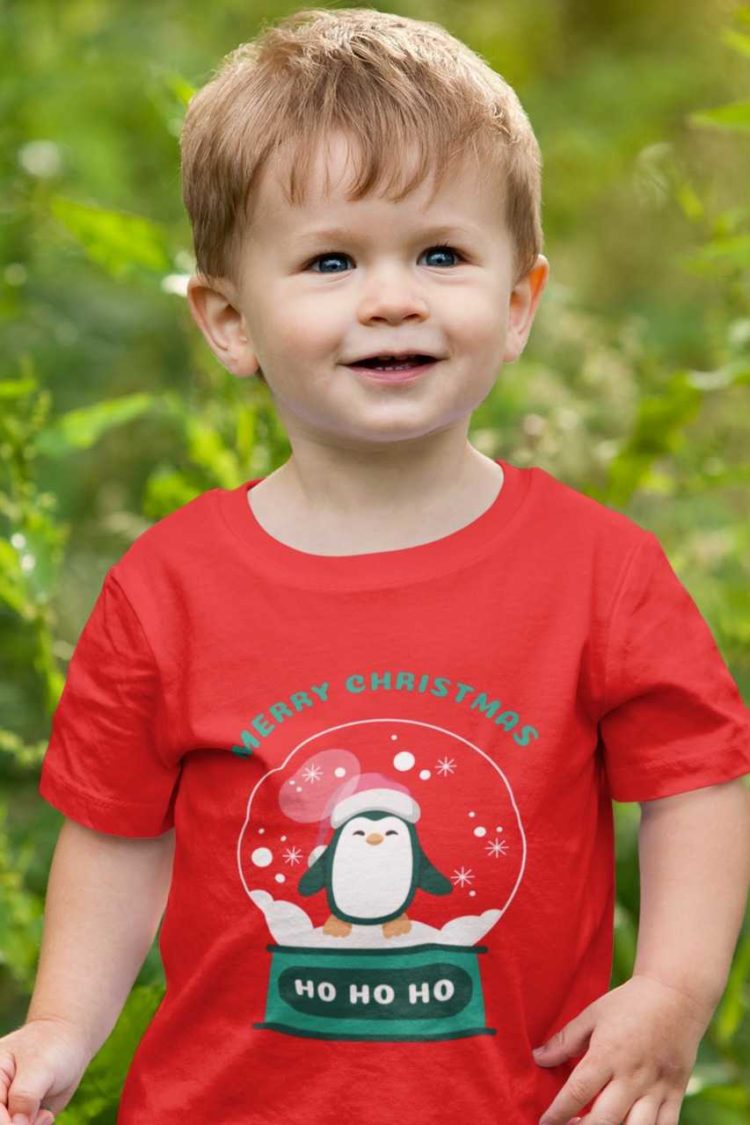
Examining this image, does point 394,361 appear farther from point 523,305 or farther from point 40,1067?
point 40,1067

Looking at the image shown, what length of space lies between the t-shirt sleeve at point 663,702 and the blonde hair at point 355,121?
0.42 metres

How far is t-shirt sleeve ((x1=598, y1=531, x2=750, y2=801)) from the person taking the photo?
1743 mm

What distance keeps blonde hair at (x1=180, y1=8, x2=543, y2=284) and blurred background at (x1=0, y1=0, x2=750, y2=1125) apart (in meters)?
0.72

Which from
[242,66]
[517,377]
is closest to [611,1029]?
[242,66]

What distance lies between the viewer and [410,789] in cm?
172

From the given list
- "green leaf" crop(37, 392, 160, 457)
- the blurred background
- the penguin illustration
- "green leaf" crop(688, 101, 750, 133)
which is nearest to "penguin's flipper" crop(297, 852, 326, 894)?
the penguin illustration

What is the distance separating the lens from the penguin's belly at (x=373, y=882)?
1.71m

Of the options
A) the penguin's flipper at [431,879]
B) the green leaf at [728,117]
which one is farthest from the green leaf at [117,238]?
the penguin's flipper at [431,879]

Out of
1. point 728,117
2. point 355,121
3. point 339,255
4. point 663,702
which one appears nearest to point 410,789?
point 663,702

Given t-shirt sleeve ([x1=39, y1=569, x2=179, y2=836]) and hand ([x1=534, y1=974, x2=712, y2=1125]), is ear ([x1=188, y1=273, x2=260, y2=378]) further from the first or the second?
hand ([x1=534, y1=974, x2=712, y2=1125])

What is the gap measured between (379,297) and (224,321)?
32 centimetres

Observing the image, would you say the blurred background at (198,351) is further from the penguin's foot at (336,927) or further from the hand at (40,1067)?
the penguin's foot at (336,927)

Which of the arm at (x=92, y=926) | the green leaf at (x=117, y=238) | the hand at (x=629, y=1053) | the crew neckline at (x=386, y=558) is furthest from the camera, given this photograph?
the green leaf at (x=117, y=238)

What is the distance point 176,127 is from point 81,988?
1514mm
